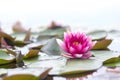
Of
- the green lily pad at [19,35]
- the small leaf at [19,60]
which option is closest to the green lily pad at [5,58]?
the small leaf at [19,60]

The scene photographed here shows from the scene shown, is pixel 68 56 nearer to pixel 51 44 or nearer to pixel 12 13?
pixel 51 44

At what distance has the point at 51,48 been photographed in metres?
1.99

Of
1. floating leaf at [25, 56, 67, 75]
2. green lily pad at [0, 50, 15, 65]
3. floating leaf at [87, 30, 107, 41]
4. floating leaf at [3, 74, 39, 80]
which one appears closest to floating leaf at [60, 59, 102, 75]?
floating leaf at [25, 56, 67, 75]

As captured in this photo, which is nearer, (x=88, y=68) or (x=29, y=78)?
(x=29, y=78)

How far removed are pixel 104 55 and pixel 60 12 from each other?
11.6 feet

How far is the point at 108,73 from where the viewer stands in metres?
1.58

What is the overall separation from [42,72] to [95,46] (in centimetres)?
57

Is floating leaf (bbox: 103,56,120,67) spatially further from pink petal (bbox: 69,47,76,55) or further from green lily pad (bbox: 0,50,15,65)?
green lily pad (bbox: 0,50,15,65)

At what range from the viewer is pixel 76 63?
166cm

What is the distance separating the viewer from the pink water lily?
1746 mm

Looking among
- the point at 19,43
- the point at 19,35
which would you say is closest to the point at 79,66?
the point at 19,43

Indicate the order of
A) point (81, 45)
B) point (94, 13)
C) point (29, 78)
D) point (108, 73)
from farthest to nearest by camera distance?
point (94, 13), point (81, 45), point (108, 73), point (29, 78)

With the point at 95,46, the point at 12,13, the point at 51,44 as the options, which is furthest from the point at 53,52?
the point at 12,13

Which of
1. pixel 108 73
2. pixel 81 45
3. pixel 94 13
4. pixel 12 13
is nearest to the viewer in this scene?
pixel 108 73
